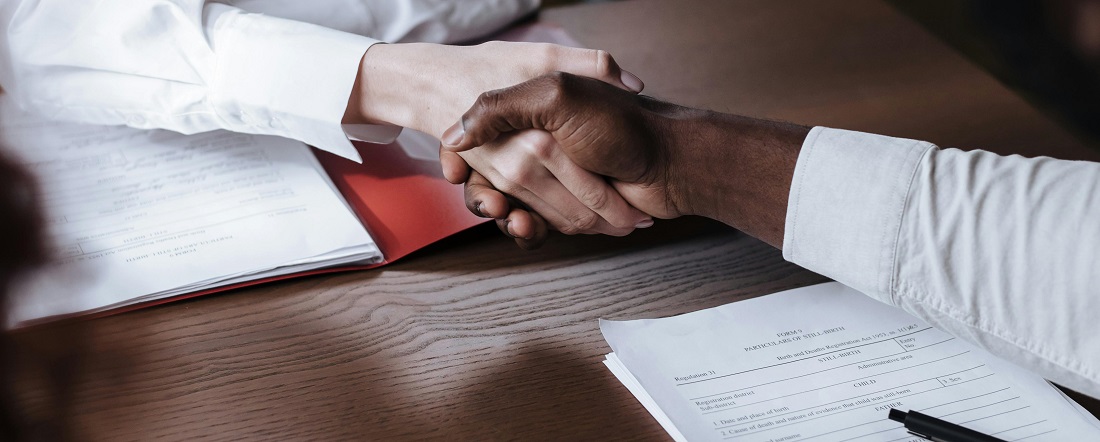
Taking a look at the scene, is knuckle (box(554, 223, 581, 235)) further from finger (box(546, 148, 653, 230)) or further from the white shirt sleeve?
the white shirt sleeve

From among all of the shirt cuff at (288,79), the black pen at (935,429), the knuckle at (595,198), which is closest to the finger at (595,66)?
the knuckle at (595,198)

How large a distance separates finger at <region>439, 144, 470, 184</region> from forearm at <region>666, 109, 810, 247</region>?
0.65 ft

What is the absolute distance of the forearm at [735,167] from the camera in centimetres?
68

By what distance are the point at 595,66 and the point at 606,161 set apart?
99 mm

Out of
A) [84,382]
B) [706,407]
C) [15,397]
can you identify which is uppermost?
[15,397]

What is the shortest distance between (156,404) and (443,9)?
0.63 metres

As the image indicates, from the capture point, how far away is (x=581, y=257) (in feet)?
2.55

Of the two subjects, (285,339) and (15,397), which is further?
(285,339)

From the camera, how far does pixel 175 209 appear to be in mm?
791

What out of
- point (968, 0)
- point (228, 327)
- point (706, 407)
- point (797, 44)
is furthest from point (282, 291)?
point (968, 0)

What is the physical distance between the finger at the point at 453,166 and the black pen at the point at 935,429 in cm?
43

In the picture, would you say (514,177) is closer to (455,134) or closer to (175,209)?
(455,134)

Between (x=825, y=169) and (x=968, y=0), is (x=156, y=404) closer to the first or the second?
(x=825, y=169)

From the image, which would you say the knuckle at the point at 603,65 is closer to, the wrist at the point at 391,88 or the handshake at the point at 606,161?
the handshake at the point at 606,161
